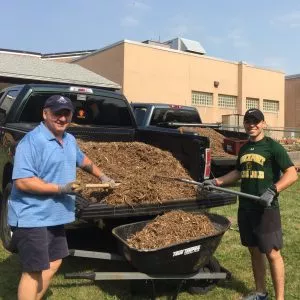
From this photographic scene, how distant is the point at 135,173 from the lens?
16.9 feet

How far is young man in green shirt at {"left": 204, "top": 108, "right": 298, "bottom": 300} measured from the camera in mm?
4098

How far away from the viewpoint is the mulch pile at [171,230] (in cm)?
405

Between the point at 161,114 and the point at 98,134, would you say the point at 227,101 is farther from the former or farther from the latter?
the point at 98,134

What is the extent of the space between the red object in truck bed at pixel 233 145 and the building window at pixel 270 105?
2406 cm

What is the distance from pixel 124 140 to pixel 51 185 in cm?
311

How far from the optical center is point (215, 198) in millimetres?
4785

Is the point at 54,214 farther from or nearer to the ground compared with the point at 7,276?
farther from the ground

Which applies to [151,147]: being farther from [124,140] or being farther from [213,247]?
[213,247]

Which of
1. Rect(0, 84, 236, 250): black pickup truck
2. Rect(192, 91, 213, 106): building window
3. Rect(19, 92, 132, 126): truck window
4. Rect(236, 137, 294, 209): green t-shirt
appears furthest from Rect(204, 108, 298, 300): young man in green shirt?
Rect(192, 91, 213, 106): building window

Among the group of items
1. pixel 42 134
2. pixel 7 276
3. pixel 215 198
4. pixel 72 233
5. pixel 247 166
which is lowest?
pixel 7 276

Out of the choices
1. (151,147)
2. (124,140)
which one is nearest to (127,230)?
(151,147)

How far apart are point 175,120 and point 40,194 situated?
808cm

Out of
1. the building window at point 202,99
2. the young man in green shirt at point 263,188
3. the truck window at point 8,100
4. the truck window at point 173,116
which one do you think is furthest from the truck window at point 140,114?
the building window at point 202,99

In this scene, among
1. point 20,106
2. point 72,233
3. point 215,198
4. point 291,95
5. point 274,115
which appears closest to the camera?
point 215,198
